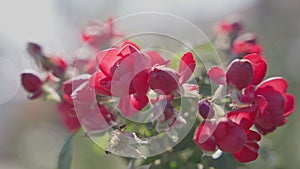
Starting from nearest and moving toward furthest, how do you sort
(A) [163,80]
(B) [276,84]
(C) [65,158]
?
(A) [163,80] → (B) [276,84] → (C) [65,158]

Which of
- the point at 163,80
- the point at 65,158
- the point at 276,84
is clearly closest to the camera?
the point at 163,80

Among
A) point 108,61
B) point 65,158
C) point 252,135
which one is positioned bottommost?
point 65,158

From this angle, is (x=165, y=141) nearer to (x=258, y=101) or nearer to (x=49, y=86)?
(x=258, y=101)

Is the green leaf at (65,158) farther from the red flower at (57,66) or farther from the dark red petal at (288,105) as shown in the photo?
the dark red petal at (288,105)

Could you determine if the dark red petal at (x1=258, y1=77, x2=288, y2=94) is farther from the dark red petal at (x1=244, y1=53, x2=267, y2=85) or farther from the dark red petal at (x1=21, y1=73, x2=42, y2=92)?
the dark red petal at (x1=21, y1=73, x2=42, y2=92)

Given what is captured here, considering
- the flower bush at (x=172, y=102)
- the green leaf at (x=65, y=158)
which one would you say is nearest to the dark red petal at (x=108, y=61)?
the flower bush at (x=172, y=102)

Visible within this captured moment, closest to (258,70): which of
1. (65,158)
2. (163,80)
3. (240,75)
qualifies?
(240,75)

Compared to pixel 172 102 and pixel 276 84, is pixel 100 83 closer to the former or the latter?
pixel 172 102

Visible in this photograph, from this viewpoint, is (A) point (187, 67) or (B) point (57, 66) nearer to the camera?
(A) point (187, 67)
